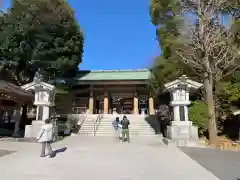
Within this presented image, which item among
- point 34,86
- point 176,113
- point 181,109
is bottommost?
point 176,113

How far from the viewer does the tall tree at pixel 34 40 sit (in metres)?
17.8

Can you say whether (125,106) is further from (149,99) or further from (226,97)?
(226,97)

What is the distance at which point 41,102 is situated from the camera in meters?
13.1

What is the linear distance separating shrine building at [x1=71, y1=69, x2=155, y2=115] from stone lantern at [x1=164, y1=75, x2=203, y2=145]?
10323mm

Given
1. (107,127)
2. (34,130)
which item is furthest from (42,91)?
(107,127)

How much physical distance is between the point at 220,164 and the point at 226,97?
7.63m

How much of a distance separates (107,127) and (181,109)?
7789 mm

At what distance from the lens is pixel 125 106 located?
29.2m

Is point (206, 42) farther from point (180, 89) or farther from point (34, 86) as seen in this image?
point (34, 86)

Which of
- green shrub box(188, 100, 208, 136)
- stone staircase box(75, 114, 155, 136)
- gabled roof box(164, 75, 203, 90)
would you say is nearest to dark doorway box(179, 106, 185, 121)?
green shrub box(188, 100, 208, 136)

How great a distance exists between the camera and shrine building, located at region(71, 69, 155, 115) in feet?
78.4

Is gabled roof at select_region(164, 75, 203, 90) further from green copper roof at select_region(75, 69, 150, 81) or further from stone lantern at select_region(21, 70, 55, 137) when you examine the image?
green copper roof at select_region(75, 69, 150, 81)

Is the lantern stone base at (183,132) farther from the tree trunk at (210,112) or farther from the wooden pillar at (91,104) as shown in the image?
the wooden pillar at (91,104)

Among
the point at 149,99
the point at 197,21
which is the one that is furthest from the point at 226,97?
the point at 149,99
